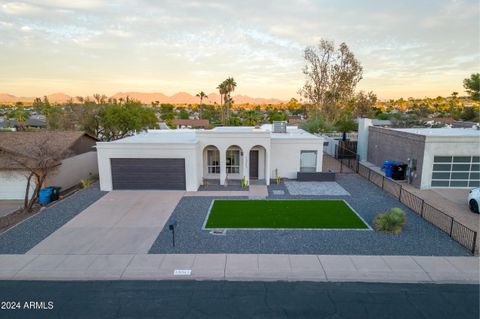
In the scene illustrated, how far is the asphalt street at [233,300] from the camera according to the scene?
7.21m

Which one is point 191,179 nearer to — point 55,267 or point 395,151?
point 55,267

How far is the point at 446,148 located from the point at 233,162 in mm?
13663

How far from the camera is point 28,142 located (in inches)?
733

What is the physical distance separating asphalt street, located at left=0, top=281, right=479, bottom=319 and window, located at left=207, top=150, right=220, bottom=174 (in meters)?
12.5

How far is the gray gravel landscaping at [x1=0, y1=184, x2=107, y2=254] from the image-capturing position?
10.8 m

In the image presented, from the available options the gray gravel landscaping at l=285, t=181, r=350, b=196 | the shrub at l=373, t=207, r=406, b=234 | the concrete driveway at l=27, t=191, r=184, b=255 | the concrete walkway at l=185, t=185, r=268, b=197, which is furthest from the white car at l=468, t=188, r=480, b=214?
the concrete driveway at l=27, t=191, r=184, b=255

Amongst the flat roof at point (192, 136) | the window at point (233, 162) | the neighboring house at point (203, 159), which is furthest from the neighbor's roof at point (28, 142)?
the window at point (233, 162)

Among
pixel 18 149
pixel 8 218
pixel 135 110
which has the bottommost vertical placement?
pixel 8 218

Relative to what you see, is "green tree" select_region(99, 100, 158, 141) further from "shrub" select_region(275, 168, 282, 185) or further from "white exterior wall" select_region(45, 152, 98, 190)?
"shrub" select_region(275, 168, 282, 185)

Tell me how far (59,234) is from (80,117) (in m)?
24.8

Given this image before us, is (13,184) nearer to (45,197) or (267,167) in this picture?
(45,197)

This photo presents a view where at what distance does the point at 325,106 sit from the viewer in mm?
48000

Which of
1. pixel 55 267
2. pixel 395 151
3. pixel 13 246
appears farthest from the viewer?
pixel 395 151

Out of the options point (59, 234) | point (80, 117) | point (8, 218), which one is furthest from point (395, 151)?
point (80, 117)
